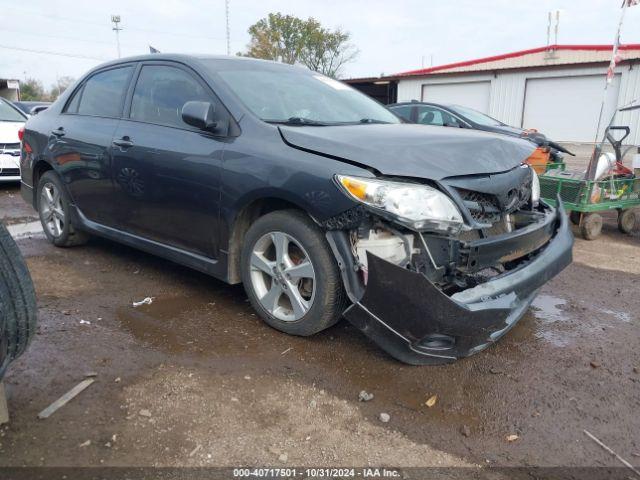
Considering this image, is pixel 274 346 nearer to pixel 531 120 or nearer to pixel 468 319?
pixel 468 319

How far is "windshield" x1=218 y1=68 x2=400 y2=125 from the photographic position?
3.47 meters

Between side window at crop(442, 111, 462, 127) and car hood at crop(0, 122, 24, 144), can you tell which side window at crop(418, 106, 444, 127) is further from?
car hood at crop(0, 122, 24, 144)

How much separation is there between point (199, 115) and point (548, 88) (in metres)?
14.9

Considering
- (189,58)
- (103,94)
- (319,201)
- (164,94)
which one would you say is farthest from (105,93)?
(319,201)

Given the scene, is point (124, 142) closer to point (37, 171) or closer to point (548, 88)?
point (37, 171)

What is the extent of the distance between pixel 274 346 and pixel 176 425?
90 centimetres

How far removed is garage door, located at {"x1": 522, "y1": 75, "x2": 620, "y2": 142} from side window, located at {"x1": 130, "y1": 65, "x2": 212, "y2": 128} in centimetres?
1366

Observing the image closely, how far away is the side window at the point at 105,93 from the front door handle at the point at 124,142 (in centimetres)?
31

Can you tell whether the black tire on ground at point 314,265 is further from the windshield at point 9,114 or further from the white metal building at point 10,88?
the white metal building at point 10,88

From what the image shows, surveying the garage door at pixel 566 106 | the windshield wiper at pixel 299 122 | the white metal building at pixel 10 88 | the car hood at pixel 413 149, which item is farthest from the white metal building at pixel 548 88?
the white metal building at pixel 10 88

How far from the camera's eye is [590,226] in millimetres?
6242

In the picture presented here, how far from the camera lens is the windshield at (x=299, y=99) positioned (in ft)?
11.4

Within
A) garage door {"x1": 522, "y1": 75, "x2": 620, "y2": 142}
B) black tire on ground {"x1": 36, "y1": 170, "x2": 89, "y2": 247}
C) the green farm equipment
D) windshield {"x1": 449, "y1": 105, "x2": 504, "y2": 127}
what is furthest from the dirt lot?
garage door {"x1": 522, "y1": 75, "x2": 620, "y2": 142}

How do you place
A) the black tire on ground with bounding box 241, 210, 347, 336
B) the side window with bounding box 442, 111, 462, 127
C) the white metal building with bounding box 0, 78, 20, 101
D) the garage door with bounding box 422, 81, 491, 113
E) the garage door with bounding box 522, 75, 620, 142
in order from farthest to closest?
the white metal building with bounding box 0, 78, 20, 101 < the garage door with bounding box 422, 81, 491, 113 < the garage door with bounding box 522, 75, 620, 142 < the side window with bounding box 442, 111, 462, 127 < the black tire on ground with bounding box 241, 210, 347, 336
